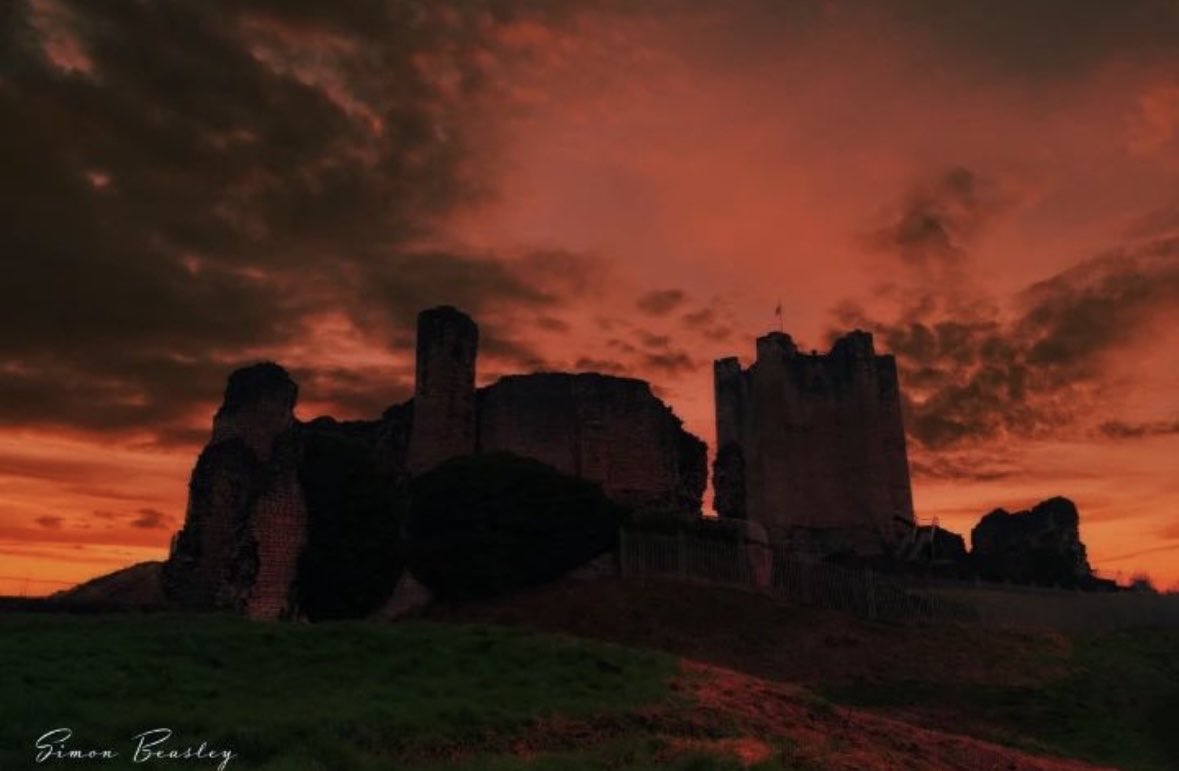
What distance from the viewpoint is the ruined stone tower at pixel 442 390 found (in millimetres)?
36688

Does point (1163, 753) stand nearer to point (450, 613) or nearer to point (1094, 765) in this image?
point (1094, 765)

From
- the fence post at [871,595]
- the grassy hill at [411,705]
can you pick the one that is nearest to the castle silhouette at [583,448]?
the grassy hill at [411,705]

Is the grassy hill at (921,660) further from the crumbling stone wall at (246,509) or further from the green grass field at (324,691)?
the green grass field at (324,691)

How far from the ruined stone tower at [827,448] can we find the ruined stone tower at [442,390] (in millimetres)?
21834

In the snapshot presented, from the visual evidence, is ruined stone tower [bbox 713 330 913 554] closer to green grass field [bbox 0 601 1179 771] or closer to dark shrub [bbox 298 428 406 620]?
green grass field [bbox 0 601 1179 771]

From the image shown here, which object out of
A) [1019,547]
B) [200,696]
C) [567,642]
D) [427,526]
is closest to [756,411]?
[1019,547]

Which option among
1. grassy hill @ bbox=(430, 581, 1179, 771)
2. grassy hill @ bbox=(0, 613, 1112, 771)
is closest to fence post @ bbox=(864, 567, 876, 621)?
grassy hill @ bbox=(430, 581, 1179, 771)

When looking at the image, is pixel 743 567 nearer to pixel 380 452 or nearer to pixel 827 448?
pixel 380 452

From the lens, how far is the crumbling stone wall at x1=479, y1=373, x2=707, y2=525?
3816cm

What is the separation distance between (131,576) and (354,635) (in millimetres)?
22964

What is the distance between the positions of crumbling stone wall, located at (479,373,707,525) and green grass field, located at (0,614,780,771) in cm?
Result: 2024

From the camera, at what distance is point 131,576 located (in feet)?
114

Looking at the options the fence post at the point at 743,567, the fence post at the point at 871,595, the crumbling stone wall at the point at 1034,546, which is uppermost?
the crumbling stone wall at the point at 1034,546

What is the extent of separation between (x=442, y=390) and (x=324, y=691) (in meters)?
24.6
